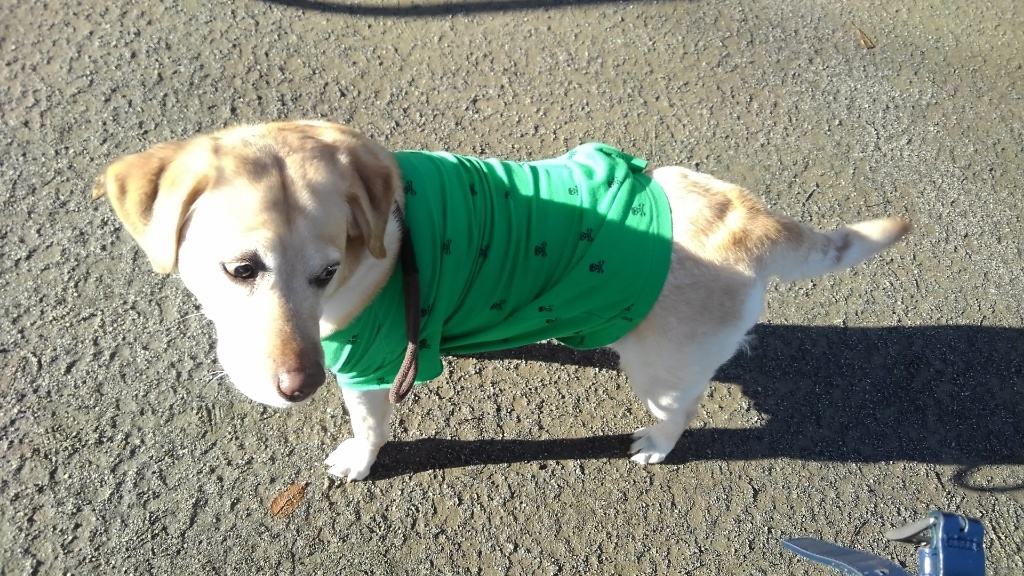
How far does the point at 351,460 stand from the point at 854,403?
2.37 meters

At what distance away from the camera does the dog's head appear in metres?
1.59

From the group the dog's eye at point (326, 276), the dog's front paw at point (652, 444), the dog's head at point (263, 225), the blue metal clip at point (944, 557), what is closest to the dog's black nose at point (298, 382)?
the dog's head at point (263, 225)

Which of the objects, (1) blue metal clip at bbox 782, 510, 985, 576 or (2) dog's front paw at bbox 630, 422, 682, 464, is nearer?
(1) blue metal clip at bbox 782, 510, 985, 576

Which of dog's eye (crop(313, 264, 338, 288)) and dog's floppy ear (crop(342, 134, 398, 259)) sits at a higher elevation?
dog's floppy ear (crop(342, 134, 398, 259))

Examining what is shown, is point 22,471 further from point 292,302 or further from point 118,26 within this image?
point 118,26

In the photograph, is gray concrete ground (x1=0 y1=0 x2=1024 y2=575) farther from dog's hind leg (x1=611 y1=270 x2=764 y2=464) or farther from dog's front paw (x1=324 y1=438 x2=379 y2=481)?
dog's hind leg (x1=611 y1=270 x2=764 y2=464)

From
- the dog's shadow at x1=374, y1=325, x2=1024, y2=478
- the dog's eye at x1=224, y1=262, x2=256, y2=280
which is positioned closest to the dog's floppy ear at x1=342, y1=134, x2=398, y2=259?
the dog's eye at x1=224, y1=262, x2=256, y2=280

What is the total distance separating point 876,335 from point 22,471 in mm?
3898

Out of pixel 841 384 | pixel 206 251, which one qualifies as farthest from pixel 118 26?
pixel 841 384

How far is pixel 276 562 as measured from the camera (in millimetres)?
2496

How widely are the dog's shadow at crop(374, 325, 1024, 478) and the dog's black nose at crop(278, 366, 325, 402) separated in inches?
44.6

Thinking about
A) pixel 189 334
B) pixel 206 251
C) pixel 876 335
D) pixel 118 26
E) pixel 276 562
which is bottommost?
pixel 276 562

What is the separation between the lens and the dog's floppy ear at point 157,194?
162 centimetres

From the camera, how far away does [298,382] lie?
1691 mm
